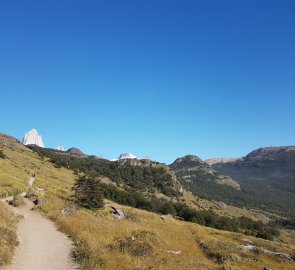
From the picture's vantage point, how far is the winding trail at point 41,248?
21.1 meters

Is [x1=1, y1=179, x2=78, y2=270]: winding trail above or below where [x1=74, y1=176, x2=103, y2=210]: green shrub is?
below

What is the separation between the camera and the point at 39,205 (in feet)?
150

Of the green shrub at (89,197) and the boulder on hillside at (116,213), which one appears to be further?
the green shrub at (89,197)

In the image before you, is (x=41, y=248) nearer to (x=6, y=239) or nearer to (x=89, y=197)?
(x=6, y=239)

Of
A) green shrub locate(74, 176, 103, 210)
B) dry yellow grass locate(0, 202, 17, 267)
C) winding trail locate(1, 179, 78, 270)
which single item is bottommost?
winding trail locate(1, 179, 78, 270)

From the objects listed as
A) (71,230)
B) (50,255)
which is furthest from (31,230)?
(50,255)

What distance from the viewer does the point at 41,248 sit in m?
25.4

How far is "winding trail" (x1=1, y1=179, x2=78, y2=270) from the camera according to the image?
69.3 feet

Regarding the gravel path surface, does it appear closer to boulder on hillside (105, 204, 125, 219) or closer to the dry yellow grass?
the dry yellow grass

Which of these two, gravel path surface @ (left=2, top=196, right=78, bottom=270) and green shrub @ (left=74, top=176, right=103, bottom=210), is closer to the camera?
gravel path surface @ (left=2, top=196, right=78, bottom=270)

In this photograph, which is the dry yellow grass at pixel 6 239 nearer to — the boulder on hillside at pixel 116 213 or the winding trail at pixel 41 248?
the winding trail at pixel 41 248

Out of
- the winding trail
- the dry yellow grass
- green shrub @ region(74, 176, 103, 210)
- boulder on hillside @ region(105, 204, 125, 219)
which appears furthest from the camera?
green shrub @ region(74, 176, 103, 210)

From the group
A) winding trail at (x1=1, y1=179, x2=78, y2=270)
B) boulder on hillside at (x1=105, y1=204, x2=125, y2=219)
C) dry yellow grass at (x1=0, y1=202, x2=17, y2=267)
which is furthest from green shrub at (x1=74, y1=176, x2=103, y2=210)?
dry yellow grass at (x1=0, y1=202, x2=17, y2=267)

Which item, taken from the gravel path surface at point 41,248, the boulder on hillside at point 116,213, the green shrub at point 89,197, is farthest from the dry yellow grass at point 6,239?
the green shrub at point 89,197
